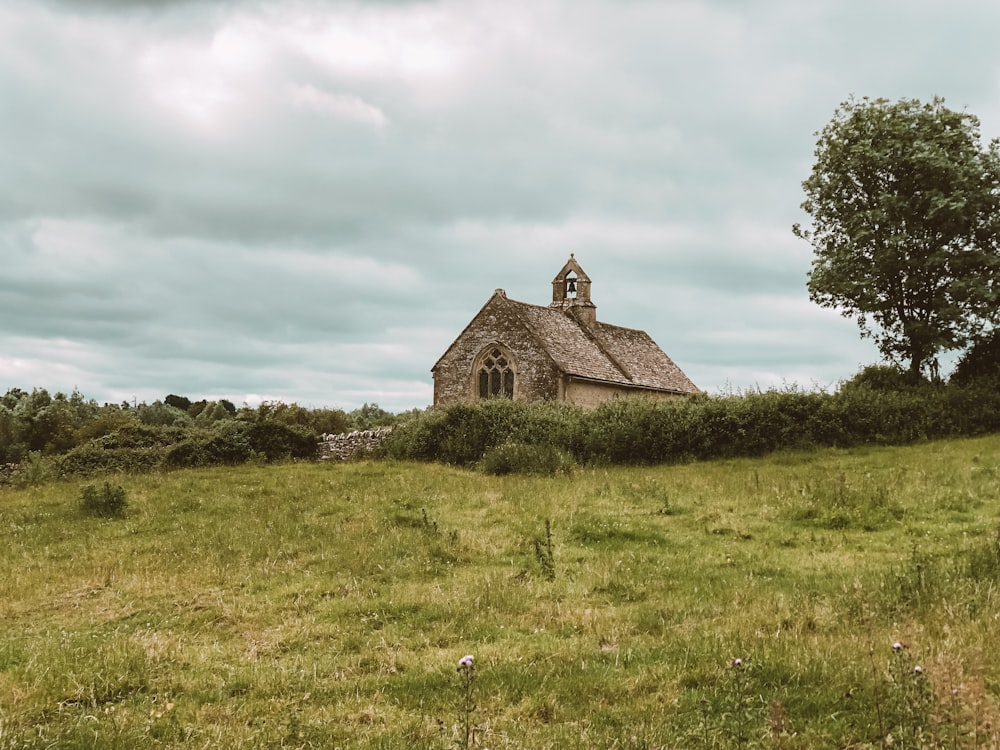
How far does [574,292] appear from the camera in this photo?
52.2m

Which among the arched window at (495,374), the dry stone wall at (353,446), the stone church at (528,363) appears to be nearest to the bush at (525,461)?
the dry stone wall at (353,446)

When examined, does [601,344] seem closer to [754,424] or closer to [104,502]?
[754,424]

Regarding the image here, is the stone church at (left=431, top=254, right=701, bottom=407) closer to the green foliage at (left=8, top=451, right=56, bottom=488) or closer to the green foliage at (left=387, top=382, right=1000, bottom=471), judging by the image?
the green foliage at (left=387, top=382, right=1000, bottom=471)

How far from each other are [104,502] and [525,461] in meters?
12.4

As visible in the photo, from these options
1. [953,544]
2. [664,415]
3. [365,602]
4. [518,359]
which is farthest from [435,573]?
[518,359]

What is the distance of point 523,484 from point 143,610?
11724mm

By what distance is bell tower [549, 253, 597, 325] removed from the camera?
168 feet

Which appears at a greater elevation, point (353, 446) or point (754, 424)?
point (754, 424)

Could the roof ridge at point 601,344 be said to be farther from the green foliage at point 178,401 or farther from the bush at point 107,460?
the green foliage at point 178,401

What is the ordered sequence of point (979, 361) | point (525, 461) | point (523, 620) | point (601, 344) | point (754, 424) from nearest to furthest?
point (523, 620)
point (525, 461)
point (754, 424)
point (979, 361)
point (601, 344)

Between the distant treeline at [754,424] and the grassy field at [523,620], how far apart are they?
8.95 meters

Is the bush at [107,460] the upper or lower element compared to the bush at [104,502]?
upper

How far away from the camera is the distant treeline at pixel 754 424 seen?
2831cm

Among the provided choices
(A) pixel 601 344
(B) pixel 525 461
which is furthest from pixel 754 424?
(A) pixel 601 344
